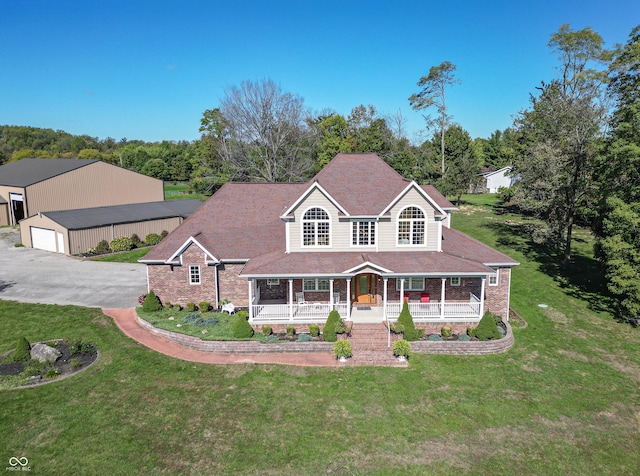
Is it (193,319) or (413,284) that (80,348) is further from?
(413,284)

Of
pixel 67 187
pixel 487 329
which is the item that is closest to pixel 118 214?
pixel 67 187

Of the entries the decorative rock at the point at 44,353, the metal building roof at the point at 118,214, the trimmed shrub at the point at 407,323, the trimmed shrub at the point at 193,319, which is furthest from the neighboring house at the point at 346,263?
the metal building roof at the point at 118,214

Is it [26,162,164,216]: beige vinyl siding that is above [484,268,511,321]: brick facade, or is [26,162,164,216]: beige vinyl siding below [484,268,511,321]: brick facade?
above

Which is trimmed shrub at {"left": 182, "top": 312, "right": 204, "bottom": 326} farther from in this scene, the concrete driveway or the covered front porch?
the concrete driveway

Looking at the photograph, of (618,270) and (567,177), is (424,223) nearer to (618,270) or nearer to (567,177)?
(618,270)

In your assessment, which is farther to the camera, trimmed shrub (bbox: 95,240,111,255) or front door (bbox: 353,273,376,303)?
trimmed shrub (bbox: 95,240,111,255)

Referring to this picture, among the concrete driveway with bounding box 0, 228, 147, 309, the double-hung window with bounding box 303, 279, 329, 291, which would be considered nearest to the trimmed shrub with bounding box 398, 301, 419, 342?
the double-hung window with bounding box 303, 279, 329, 291
